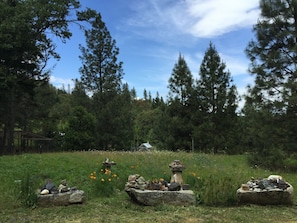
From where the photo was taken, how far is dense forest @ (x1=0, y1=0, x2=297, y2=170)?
45.7 feet

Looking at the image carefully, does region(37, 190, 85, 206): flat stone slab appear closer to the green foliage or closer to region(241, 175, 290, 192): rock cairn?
the green foliage

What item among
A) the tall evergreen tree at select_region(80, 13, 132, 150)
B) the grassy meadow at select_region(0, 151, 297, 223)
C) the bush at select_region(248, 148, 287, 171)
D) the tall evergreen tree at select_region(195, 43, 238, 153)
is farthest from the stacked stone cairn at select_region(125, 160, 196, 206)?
the tall evergreen tree at select_region(80, 13, 132, 150)

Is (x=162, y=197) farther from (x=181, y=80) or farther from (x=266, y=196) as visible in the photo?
(x=181, y=80)

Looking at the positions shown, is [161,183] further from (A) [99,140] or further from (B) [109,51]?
(B) [109,51]

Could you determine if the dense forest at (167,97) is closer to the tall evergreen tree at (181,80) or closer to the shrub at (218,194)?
the tall evergreen tree at (181,80)

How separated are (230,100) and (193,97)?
2523 millimetres

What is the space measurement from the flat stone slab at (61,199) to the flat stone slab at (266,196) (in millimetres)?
3421

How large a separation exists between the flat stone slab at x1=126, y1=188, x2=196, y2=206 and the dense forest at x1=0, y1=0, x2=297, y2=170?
8214 millimetres

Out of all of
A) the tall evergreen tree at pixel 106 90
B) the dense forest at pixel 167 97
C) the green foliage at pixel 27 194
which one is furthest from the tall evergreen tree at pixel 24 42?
the green foliage at pixel 27 194

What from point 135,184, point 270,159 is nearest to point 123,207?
point 135,184

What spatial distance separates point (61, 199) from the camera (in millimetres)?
6289

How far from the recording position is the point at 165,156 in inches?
534

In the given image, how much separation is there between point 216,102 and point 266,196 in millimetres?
14808

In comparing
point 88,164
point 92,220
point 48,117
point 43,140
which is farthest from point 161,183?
point 48,117
